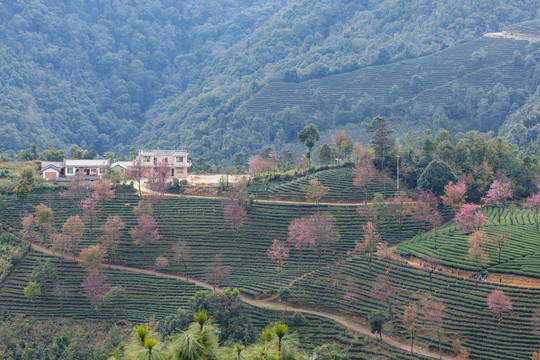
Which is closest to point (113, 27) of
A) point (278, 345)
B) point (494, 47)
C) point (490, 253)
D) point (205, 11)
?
point (205, 11)

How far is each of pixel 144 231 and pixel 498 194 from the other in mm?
30696

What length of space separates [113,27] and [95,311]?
120m

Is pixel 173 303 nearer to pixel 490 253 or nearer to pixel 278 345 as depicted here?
pixel 490 253

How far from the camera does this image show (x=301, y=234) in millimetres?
49312

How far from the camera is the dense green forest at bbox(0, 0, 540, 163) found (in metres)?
105

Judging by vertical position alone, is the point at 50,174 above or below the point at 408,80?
below

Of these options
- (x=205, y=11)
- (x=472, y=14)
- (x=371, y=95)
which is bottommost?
(x=371, y=95)

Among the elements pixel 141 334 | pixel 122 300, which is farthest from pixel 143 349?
pixel 122 300

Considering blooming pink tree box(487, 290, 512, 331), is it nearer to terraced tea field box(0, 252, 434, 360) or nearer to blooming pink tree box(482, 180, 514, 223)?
terraced tea field box(0, 252, 434, 360)

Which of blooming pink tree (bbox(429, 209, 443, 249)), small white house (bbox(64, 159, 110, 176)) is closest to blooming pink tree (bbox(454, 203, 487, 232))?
blooming pink tree (bbox(429, 209, 443, 249))

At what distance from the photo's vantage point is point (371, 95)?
108 m

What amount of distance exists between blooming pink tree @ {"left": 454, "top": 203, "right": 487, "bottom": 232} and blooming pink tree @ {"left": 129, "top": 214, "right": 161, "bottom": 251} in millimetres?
25356

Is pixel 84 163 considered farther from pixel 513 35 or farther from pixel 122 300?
pixel 513 35

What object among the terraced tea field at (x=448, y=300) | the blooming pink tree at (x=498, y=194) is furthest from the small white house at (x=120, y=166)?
the blooming pink tree at (x=498, y=194)
